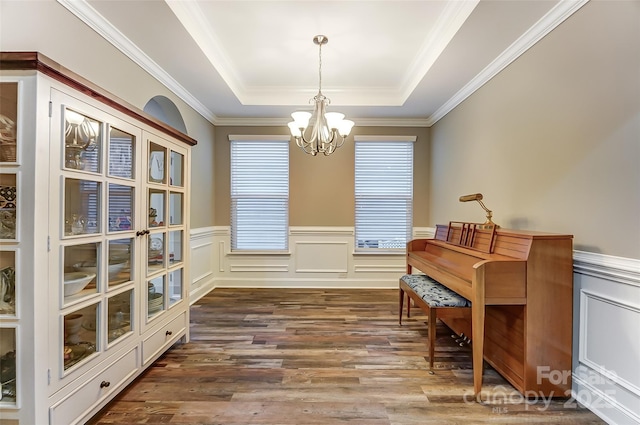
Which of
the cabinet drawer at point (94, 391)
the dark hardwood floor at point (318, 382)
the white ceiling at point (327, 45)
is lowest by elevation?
the dark hardwood floor at point (318, 382)

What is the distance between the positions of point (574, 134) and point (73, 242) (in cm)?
296

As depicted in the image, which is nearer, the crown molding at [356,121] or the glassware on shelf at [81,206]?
the glassware on shelf at [81,206]

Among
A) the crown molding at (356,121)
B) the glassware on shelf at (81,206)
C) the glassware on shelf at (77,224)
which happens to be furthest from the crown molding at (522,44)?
the glassware on shelf at (77,224)

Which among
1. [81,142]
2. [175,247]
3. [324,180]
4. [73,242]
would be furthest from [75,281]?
[324,180]

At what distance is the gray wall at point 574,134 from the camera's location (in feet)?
5.22

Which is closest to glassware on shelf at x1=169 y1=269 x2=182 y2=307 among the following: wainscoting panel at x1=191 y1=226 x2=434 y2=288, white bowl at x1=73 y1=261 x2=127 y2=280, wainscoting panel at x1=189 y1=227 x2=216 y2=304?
white bowl at x1=73 y1=261 x2=127 y2=280

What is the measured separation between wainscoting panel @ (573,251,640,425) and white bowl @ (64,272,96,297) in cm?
287

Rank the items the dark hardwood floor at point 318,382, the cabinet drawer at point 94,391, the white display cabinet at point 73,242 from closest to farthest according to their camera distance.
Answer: the white display cabinet at point 73,242
the cabinet drawer at point 94,391
the dark hardwood floor at point 318,382

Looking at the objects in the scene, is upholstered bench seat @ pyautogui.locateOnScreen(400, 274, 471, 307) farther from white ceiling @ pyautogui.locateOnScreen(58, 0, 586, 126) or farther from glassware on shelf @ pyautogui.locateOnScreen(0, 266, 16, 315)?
glassware on shelf @ pyautogui.locateOnScreen(0, 266, 16, 315)

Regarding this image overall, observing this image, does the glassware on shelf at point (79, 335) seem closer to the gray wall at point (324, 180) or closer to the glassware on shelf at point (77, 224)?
the glassware on shelf at point (77, 224)

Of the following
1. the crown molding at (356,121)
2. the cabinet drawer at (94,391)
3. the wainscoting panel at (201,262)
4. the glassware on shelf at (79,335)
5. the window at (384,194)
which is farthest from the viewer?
the window at (384,194)

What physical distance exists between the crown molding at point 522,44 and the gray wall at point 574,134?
1.7 inches

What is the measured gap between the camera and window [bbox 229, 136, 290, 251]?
447 cm

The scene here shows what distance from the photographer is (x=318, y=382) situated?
81.1 inches
